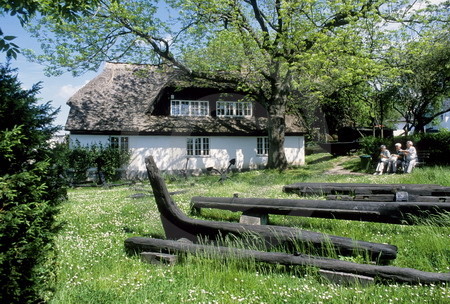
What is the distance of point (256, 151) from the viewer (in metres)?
27.9

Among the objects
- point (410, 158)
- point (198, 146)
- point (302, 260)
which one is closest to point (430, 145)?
point (410, 158)

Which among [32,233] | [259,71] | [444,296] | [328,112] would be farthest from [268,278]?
[328,112]

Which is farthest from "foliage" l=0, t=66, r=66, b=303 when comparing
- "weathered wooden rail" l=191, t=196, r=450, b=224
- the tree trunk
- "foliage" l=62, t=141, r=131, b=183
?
the tree trunk

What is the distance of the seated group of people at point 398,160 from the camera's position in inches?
651

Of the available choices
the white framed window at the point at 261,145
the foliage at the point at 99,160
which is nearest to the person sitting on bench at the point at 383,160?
the white framed window at the point at 261,145

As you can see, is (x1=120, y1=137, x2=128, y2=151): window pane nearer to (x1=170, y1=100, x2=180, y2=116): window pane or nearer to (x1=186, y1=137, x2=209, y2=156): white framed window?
(x1=170, y1=100, x2=180, y2=116): window pane

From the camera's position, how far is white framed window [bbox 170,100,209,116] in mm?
26750

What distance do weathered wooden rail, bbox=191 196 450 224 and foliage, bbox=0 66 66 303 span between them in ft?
14.6

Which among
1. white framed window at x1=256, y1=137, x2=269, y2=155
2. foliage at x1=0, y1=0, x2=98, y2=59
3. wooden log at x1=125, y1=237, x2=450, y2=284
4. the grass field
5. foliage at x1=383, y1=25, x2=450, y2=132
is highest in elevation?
foliage at x1=383, y1=25, x2=450, y2=132

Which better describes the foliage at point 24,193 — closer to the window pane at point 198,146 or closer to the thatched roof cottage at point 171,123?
the thatched roof cottage at point 171,123

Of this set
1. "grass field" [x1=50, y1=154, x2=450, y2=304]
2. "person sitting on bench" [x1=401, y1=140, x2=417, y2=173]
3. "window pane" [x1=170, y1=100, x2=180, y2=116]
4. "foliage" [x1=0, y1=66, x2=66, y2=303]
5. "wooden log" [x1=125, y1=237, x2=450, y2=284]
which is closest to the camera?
"foliage" [x1=0, y1=66, x2=66, y2=303]

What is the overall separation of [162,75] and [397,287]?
93.2 feet

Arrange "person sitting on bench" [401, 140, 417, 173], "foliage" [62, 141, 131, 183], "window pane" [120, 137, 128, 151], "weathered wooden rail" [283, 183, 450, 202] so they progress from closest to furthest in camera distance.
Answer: "weathered wooden rail" [283, 183, 450, 202], "person sitting on bench" [401, 140, 417, 173], "foliage" [62, 141, 131, 183], "window pane" [120, 137, 128, 151]

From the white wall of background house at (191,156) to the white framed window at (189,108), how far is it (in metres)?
2.40
